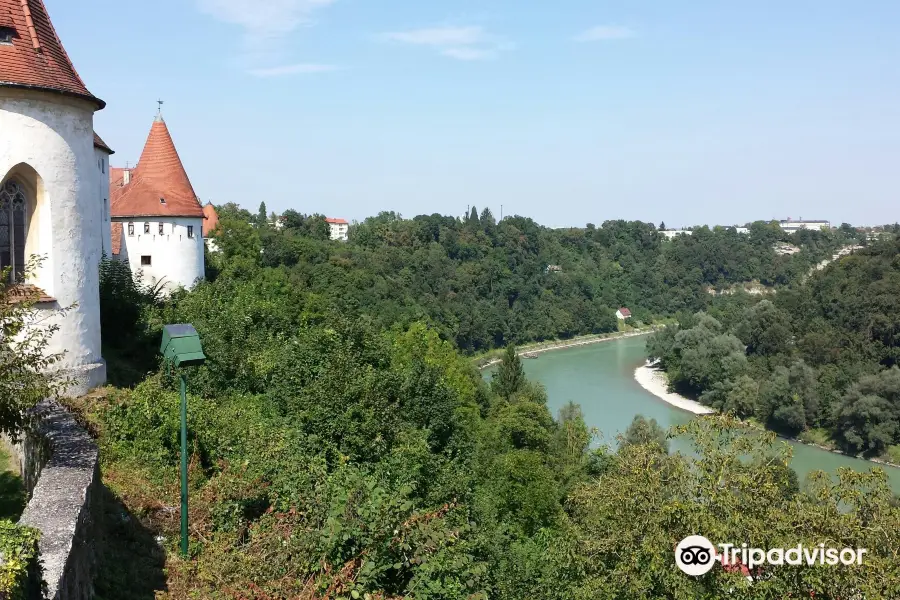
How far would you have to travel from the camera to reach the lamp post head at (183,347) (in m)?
8.07

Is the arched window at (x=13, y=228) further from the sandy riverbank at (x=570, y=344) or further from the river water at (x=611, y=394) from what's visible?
the sandy riverbank at (x=570, y=344)

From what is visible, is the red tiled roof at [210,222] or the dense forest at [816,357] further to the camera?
the dense forest at [816,357]

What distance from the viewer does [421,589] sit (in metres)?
7.85

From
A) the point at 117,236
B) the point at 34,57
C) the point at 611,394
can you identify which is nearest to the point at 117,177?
the point at 117,236

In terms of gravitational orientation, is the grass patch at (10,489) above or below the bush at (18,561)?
below

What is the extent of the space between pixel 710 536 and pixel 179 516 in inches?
249

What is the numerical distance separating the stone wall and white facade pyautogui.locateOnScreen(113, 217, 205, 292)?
14.9m

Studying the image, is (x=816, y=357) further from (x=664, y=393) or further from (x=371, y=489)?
(x=371, y=489)

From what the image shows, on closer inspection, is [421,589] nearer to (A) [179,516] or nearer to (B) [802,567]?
(A) [179,516]

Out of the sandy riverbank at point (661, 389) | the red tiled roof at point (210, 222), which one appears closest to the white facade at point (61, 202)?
the red tiled roof at point (210, 222)

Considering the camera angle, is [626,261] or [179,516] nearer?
[179,516]

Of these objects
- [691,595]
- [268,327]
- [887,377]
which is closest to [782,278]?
[887,377]

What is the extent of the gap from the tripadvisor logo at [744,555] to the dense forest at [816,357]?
41.5m

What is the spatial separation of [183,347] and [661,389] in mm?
58615
